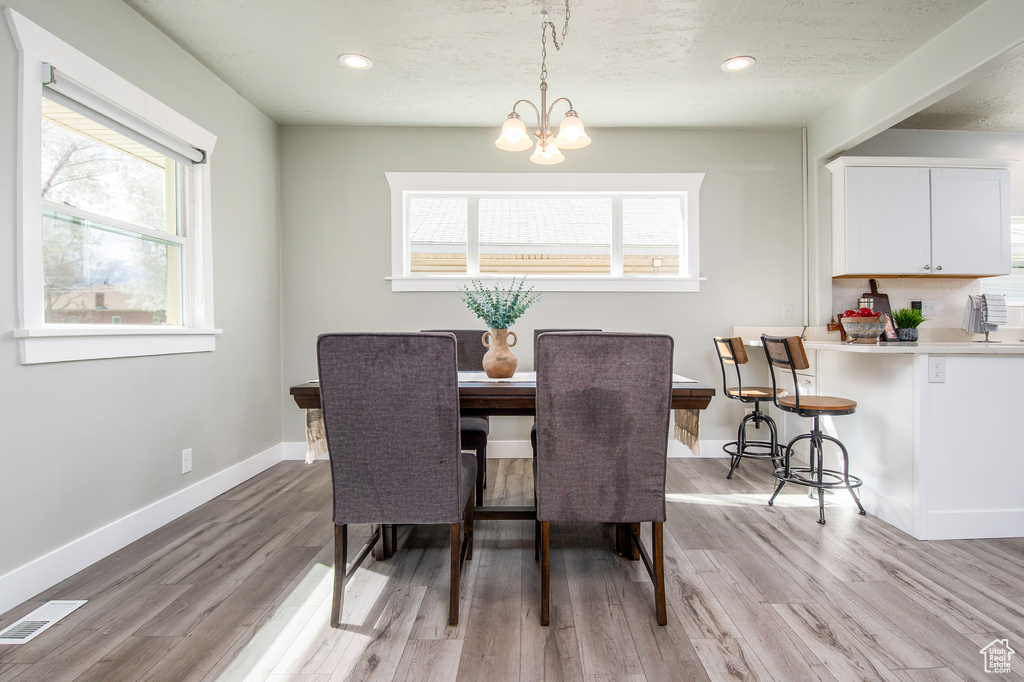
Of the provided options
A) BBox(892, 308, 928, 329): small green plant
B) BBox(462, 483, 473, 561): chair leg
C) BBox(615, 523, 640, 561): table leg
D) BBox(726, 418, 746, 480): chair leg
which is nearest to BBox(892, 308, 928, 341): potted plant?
BBox(892, 308, 928, 329): small green plant

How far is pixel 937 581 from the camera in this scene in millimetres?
1849

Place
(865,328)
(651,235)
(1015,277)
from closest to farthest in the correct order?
(865,328) → (651,235) → (1015,277)

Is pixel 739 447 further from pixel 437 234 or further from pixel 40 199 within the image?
pixel 40 199

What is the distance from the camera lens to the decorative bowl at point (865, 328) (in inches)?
104

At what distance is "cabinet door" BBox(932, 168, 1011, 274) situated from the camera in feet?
11.5

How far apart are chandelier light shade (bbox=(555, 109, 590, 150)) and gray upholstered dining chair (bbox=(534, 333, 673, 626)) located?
1.03 metres

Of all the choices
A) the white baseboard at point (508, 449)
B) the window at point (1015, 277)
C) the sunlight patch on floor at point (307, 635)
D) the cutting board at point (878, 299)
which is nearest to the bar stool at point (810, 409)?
the cutting board at point (878, 299)

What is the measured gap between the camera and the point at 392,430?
1.52 metres

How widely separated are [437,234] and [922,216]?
359 cm

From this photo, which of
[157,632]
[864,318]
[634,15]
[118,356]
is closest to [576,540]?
[157,632]

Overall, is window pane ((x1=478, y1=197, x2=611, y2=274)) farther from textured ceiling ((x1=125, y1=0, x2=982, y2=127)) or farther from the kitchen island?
the kitchen island

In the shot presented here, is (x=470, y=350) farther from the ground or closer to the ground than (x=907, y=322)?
closer to the ground

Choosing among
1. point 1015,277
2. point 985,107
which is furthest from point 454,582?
point 1015,277

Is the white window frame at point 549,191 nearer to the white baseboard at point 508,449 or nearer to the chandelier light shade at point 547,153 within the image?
the white baseboard at point 508,449
